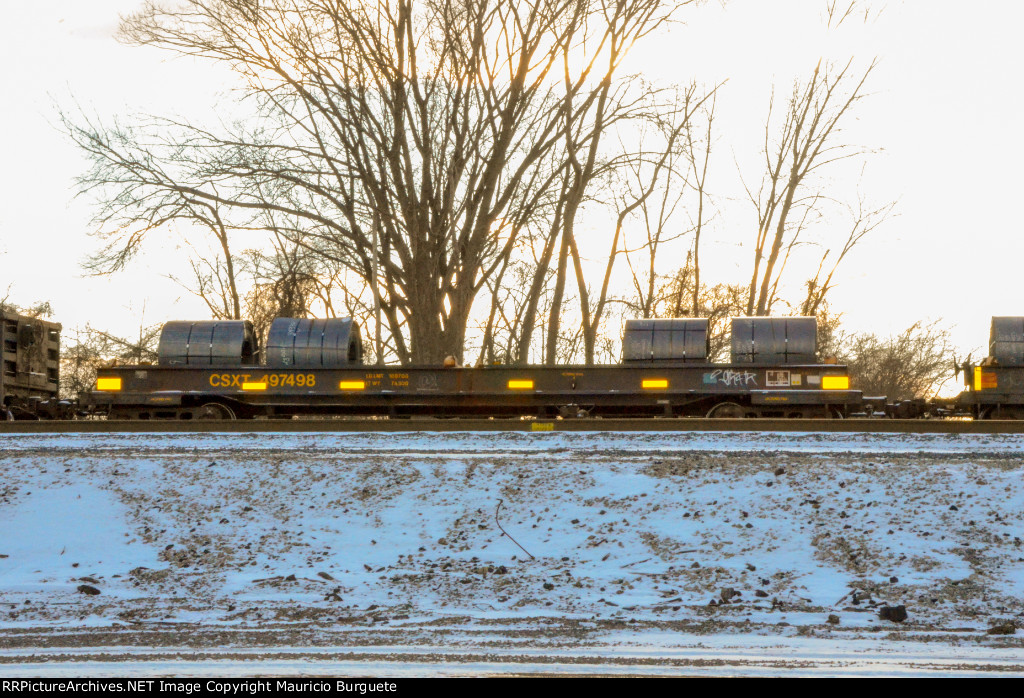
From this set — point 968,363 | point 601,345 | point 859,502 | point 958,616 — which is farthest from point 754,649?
point 601,345

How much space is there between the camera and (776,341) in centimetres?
1955

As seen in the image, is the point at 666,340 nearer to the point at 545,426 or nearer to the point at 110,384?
the point at 545,426

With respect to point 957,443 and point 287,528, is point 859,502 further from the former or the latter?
point 287,528

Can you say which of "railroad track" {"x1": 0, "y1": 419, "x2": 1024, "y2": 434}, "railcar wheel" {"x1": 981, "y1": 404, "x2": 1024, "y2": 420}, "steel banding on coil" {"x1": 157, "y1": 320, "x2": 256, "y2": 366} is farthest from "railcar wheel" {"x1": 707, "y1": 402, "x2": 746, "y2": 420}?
"steel banding on coil" {"x1": 157, "y1": 320, "x2": 256, "y2": 366}

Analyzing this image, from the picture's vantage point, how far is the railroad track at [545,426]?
50.8ft

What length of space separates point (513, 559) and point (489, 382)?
9913 millimetres

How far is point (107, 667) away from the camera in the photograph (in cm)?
666

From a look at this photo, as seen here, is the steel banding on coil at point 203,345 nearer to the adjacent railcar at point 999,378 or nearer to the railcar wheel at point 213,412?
the railcar wheel at point 213,412

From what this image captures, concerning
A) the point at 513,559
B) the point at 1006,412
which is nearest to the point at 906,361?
the point at 1006,412

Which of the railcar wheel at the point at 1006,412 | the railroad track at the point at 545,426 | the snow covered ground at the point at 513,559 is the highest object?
the railcar wheel at the point at 1006,412

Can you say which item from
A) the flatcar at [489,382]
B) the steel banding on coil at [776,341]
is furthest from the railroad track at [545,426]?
the steel banding on coil at [776,341]

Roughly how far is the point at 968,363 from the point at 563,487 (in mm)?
11901

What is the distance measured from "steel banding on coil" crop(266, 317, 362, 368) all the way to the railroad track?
12.8 feet

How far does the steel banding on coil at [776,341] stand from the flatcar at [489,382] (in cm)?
2
